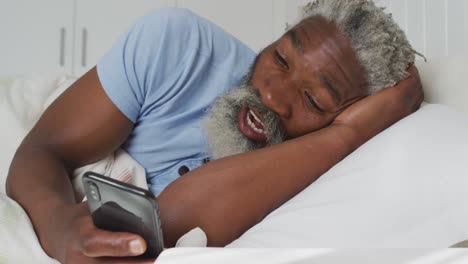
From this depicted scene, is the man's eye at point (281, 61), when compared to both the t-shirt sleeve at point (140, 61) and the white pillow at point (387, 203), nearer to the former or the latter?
the t-shirt sleeve at point (140, 61)

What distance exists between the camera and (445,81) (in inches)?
37.3

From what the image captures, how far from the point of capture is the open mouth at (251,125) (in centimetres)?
94

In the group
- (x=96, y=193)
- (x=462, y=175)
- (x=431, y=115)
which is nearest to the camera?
(x=96, y=193)

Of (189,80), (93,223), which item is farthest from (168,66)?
(93,223)

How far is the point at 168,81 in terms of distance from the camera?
0.96 m

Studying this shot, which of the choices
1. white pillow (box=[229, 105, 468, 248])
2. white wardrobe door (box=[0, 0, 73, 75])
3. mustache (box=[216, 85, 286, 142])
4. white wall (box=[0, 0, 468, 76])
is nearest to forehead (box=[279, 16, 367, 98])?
mustache (box=[216, 85, 286, 142])

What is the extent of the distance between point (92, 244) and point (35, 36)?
1831mm

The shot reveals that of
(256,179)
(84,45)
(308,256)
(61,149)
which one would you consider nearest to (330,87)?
(256,179)

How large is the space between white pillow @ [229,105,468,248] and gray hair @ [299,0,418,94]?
23cm

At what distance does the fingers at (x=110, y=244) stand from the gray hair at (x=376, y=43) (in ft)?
1.98

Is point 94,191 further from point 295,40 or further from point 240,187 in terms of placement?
point 295,40

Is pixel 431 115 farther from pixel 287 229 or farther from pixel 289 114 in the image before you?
pixel 287 229

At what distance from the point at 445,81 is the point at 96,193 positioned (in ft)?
2.34

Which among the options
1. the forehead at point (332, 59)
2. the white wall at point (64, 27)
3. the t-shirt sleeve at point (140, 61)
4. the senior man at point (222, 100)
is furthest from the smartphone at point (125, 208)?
the white wall at point (64, 27)
